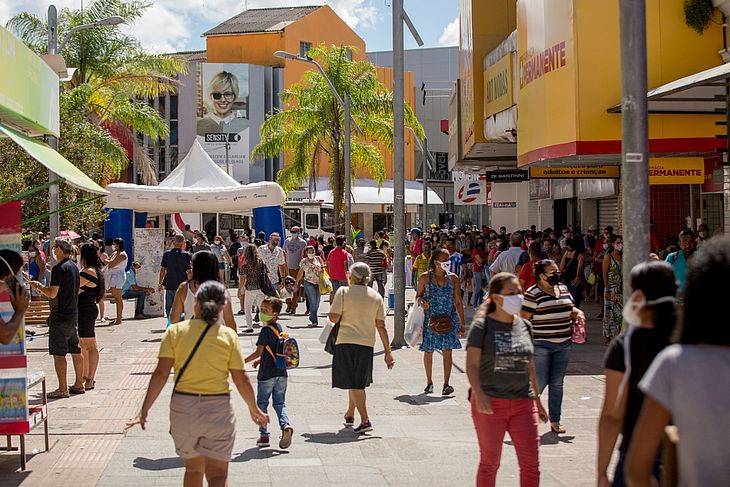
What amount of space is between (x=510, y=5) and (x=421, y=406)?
1797 centimetres

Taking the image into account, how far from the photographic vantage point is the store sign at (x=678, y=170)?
624 inches

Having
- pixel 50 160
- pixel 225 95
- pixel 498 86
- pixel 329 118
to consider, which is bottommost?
pixel 50 160

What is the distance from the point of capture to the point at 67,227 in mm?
30438

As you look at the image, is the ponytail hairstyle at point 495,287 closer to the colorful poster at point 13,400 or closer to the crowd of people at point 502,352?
the crowd of people at point 502,352

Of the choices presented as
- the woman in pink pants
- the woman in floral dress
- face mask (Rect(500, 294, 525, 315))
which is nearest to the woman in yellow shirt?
the woman in pink pants

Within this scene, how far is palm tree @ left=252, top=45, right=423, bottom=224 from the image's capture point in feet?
130

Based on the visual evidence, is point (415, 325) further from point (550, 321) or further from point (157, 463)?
point (157, 463)

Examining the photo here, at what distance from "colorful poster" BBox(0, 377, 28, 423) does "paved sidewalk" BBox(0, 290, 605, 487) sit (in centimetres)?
44

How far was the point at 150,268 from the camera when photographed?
21641 mm

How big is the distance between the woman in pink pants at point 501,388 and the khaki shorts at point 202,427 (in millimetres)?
1531

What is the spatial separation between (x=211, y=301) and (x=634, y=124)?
3.24 metres

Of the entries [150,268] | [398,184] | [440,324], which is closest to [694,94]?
[440,324]

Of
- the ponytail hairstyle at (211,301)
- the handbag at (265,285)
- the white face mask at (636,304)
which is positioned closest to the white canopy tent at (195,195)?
the handbag at (265,285)

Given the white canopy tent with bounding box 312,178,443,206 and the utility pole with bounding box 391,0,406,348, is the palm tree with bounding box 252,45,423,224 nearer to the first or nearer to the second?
the white canopy tent with bounding box 312,178,443,206
